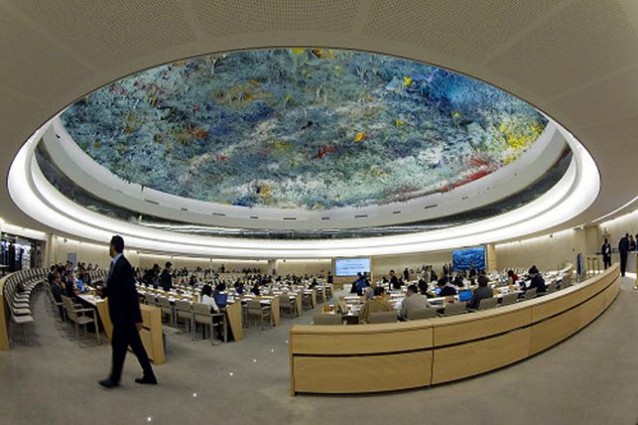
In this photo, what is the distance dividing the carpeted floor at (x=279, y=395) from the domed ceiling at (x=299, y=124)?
8031 millimetres

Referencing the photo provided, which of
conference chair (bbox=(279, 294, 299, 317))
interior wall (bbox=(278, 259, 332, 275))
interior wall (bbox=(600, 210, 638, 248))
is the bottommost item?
interior wall (bbox=(278, 259, 332, 275))

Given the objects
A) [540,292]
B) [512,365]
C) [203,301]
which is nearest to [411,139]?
[540,292]

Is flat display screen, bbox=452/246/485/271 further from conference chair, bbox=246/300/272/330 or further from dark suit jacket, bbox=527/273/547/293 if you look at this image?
conference chair, bbox=246/300/272/330

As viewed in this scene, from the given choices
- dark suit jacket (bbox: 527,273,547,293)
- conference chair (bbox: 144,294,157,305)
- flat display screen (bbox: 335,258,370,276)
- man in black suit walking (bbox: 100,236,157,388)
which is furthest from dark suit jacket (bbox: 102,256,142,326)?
flat display screen (bbox: 335,258,370,276)

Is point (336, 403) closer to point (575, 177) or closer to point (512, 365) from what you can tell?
point (512, 365)

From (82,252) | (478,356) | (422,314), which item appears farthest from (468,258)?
(82,252)

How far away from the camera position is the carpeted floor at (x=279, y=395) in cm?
347

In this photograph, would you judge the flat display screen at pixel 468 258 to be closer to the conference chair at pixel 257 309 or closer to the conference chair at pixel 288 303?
the conference chair at pixel 288 303

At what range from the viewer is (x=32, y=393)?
3957 mm

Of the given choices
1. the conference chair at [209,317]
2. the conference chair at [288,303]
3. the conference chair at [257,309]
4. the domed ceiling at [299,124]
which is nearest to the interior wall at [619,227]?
the domed ceiling at [299,124]

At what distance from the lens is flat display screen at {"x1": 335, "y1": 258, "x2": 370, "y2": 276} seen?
106 ft

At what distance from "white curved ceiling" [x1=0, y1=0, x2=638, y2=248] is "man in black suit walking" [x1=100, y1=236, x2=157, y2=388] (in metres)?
1.83

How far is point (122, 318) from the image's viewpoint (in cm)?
407

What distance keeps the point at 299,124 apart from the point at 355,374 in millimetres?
15678
